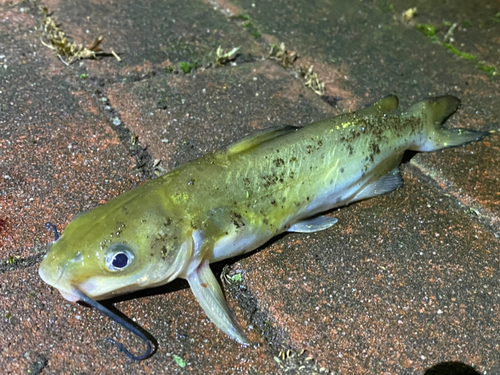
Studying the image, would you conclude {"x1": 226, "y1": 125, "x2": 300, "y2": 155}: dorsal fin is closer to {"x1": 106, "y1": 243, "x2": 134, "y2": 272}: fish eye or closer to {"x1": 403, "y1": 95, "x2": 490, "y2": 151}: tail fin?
{"x1": 106, "y1": 243, "x2": 134, "y2": 272}: fish eye

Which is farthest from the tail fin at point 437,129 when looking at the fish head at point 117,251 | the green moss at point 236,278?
the fish head at point 117,251

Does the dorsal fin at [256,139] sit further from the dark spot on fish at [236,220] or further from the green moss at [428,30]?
the green moss at [428,30]

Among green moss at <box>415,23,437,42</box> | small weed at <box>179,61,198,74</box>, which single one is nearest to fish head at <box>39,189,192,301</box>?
small weed at <box>179,61,198,74</box>

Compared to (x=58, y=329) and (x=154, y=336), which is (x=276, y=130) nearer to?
(x=154, y=336)

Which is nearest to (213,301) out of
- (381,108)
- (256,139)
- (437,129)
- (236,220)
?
(236,220)

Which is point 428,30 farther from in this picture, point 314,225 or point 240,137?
point 314,225

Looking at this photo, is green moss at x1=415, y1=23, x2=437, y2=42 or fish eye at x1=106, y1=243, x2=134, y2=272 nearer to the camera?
fish eye at x1=106, y1=243, x2=134, y2=272

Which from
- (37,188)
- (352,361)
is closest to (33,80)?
(37,188)
